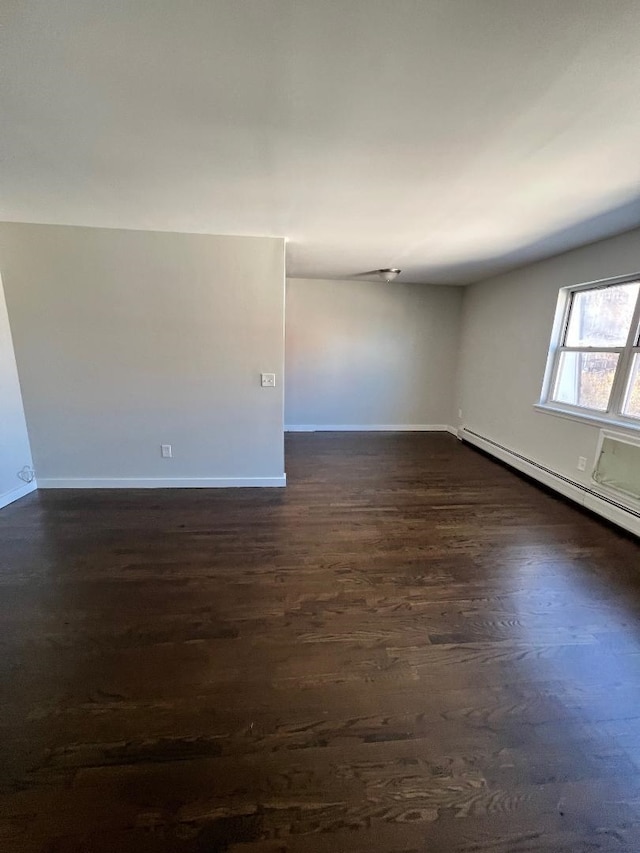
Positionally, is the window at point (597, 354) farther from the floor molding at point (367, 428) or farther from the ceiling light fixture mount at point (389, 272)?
the floor molding at point (367, 428)

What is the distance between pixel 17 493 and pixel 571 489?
5.07 m

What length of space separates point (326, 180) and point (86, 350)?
2506mm

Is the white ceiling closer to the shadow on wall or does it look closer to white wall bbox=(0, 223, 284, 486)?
the shadow on wall

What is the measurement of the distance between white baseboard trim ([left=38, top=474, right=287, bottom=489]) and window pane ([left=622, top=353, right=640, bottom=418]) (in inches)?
122

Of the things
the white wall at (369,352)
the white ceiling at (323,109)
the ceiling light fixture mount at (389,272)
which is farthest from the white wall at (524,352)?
the ceiling light fixture mount at (389,272)

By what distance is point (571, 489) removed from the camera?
11.2ft

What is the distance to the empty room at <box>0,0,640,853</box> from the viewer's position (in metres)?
1.11

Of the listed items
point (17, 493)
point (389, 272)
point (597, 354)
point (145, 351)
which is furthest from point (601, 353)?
point (17, 493)

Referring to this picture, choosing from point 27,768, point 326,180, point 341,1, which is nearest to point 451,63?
point 341,1

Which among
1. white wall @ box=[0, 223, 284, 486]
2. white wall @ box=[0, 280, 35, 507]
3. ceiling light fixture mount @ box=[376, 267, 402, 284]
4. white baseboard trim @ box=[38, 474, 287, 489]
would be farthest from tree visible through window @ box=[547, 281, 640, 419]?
white wall @ box=[0, 280, 35, 507]

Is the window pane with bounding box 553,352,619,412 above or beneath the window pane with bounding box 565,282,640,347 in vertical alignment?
beneath

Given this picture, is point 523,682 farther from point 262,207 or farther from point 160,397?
point 160,397

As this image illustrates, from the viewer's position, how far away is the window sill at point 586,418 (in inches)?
115

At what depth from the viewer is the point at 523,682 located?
1588mm
